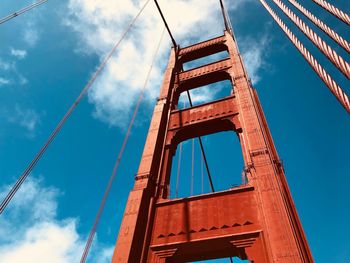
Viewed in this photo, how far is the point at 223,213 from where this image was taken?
26.7ft

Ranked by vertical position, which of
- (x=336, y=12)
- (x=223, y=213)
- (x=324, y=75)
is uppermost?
(x=223, y=213)

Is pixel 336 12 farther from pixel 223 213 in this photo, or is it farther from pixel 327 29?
pixel 223 213

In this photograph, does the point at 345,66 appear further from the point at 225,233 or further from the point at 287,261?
the point at 225,233

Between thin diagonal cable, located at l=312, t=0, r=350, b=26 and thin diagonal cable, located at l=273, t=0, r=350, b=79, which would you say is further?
thin diagonal cable, located at l=312, t=0, r=350, b=26

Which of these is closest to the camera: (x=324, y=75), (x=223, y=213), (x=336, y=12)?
(x=336, y=12)

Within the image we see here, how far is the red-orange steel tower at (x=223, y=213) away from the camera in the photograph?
6.85 m

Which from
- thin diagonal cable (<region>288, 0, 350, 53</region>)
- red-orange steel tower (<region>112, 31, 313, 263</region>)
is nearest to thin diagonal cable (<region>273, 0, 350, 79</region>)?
thin diagonal cable (<region>288, 0, 350, 53</region>)

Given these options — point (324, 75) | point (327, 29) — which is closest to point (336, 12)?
point (327, 29)

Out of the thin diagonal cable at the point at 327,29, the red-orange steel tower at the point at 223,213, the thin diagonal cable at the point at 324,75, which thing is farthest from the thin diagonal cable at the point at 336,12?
the red-orange steel tower at the point at 223,213

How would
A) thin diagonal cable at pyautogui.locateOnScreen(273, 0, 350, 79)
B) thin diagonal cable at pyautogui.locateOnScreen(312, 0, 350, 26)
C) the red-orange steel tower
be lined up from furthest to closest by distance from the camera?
the red-orange steel tower < thin diagonal cable at pyautogui.locateOnScreen(312, 0, 350, 26) < thin diagonal cable at pyautogui.locateOnScreen(273, 0, 350, 79)

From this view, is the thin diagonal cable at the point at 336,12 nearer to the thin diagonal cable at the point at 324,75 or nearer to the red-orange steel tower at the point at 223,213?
the thin diagonal cable at the point at 324,75

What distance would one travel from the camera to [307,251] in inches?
257

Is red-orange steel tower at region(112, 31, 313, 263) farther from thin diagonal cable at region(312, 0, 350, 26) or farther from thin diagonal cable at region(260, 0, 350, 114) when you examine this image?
thin diagonal cable at region(312, 0, 350, 26)

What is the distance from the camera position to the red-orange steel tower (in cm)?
685
